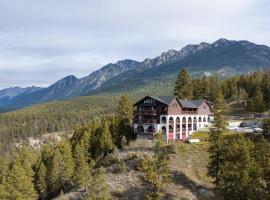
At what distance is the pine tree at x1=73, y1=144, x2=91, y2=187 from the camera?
257 ft

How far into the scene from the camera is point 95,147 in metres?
104

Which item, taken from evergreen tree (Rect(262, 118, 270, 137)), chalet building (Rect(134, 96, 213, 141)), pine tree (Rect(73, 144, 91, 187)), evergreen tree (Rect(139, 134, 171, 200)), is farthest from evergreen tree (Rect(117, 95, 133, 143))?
evergreen tree (Rect(262, 118, 270, 137))

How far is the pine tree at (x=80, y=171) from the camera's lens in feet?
257

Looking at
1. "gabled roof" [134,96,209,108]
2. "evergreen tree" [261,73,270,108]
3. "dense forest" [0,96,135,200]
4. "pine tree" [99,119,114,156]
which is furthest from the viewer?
"evergreen tree" [261,73,270,108]

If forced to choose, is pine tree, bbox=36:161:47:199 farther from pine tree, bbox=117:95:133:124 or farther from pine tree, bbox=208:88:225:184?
A: pine tree, bbox=208:88:225:184

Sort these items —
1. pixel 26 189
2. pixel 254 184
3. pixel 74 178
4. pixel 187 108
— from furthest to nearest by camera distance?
pixel 187 108 → pixel 74 178 → pixel 26 189 → pixel 254 184

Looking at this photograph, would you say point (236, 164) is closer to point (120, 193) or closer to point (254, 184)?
point (254, 184)

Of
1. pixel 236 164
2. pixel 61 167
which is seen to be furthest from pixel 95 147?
pixel 236 164

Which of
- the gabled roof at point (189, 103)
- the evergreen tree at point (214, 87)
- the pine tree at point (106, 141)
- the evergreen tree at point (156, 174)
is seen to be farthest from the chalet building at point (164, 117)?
the evergreen tree at point (214, 87)

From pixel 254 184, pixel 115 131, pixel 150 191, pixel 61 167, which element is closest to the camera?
pixel 254 184

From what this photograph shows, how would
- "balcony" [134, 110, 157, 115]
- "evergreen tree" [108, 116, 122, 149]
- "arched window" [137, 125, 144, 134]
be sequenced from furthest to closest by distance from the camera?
"arched window" [137, 125, 144, 134] < "balcony" [134, 110, 157, 115] < "evergreen tree" [108, 116, 122, 149]

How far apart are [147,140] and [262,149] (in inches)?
1625

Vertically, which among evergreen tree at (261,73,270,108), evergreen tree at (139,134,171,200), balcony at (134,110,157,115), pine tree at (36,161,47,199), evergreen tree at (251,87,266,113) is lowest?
pine tree at (36,161,47,199)

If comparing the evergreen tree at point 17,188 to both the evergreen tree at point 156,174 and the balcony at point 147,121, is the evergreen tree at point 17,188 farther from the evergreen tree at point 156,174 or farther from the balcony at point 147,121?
the balcony at point 147,121
